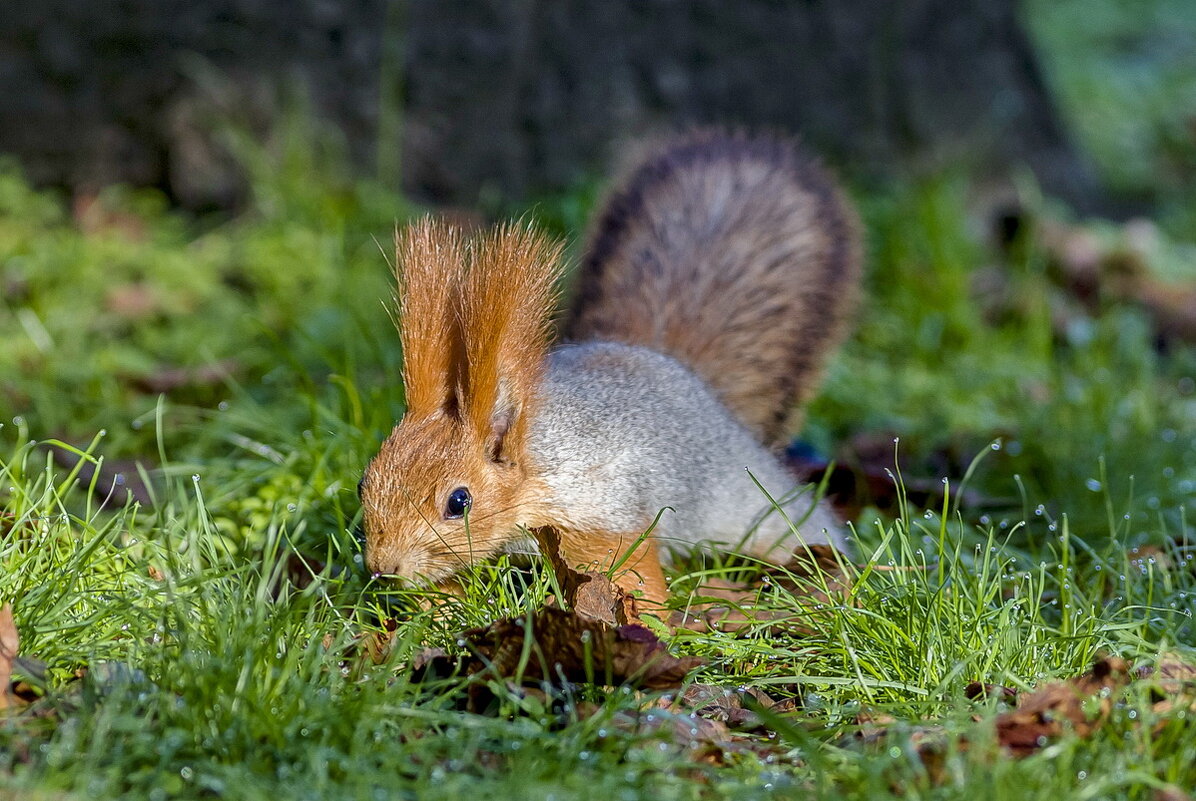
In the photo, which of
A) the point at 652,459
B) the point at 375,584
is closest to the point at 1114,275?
the point at 652,459

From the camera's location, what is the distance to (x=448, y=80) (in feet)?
17.4

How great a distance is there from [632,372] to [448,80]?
279 cm

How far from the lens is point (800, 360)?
356 cm

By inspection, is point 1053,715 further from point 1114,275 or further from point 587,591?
point 1114,275

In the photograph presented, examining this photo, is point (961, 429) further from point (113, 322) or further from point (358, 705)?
point (113, 322)

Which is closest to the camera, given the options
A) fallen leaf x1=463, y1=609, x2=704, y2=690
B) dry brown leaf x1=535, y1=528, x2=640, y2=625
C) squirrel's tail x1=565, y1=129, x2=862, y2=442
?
fallen leaf x1=463, y1=609, x2=704, y2=690

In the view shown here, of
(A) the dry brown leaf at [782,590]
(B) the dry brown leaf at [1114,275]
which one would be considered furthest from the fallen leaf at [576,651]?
(B) the dry brown leaf at [1114,275]

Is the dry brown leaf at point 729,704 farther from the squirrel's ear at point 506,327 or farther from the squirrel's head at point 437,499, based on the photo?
the squirrel's ear at point 506,327

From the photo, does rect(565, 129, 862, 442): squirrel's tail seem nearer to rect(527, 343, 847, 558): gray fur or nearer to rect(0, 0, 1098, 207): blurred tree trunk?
rect(527, 343, 847, 558): gray fur

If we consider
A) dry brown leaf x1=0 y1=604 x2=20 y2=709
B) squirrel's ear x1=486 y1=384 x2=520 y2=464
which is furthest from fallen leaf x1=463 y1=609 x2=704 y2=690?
dry brown leaf x1=0 y1=604 x2=20 y2=709

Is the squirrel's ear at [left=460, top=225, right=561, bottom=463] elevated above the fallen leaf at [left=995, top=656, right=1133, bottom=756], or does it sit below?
above

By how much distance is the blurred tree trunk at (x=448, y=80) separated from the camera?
16.9ft

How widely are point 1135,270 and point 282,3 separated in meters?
3.95

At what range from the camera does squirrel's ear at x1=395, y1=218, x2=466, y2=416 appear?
251 centimetres
